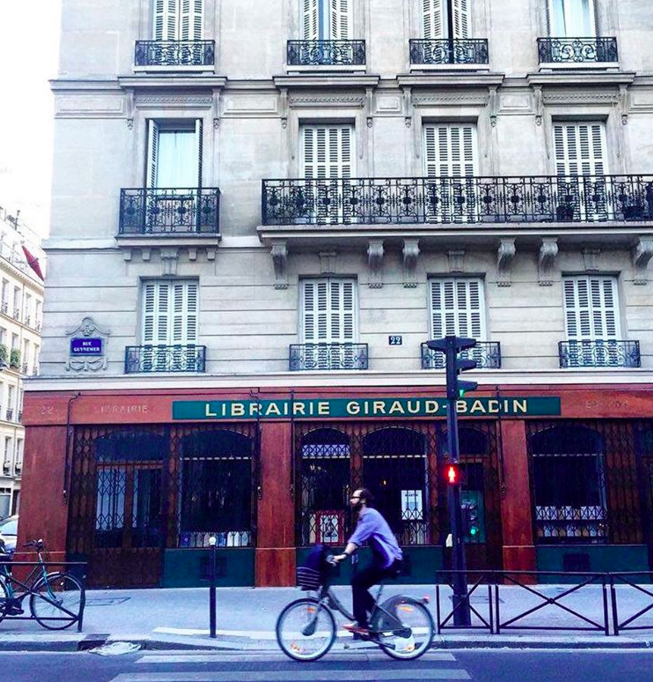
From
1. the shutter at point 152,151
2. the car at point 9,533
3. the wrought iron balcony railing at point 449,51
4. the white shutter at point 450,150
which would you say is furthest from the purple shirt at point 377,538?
the car at point 9,533

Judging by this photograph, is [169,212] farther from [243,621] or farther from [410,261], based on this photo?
[243,621]

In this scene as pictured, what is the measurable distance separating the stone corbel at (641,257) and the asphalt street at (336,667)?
8.62m

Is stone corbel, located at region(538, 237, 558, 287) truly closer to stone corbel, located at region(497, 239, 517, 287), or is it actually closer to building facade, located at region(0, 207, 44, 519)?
stone corbel, located at region(497, 239, 517, 287)

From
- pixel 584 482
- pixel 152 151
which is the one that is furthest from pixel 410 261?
pixel 152 151

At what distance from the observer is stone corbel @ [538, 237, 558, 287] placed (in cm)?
1560

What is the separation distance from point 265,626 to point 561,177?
10.2m

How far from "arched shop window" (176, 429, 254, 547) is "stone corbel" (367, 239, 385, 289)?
3.96m

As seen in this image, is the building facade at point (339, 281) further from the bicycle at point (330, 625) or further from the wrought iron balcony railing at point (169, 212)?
the bicycle at point (330, 625)

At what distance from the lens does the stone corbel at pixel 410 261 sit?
15594 millimetres

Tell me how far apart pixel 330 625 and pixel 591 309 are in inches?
381

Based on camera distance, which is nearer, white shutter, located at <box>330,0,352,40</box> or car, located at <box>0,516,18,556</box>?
white shutter, located at <box>330,0,352,40</box>

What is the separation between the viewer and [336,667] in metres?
8.42

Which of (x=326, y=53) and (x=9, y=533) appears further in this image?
(x=9, y=533)

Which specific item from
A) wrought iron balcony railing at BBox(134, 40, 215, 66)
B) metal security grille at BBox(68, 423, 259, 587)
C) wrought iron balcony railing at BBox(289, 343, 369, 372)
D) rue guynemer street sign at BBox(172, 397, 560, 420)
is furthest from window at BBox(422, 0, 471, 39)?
metal security grille at BBox(68, 423, 259, 587)
